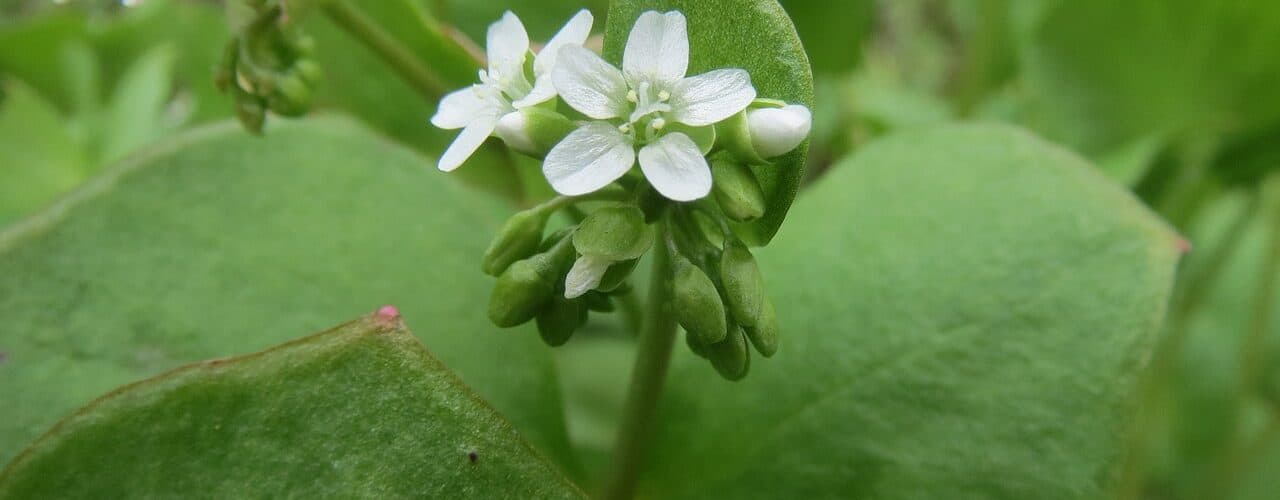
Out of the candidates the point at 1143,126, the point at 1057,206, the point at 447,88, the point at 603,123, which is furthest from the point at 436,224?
the point at 1143,126

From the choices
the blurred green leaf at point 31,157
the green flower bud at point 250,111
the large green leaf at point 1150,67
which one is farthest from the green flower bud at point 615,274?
the blurred green leaf at point 31,157

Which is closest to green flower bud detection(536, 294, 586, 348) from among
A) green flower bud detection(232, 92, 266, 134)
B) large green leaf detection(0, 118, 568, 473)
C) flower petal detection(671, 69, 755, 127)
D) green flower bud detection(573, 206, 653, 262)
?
green flower bud detection(573, 206, 653, 262)

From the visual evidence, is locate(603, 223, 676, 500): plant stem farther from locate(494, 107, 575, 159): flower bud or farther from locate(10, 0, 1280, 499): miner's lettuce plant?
locate(494, 107, 575, 159): flower bud

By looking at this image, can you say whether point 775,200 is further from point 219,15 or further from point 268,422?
point 219,15

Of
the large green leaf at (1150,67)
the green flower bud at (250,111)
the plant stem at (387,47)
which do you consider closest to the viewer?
the green flower bud at (250,111)

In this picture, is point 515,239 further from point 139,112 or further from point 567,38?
point 139,112

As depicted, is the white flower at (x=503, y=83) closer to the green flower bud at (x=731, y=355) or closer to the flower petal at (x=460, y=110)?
the flower petal at (x=460, y=110)
